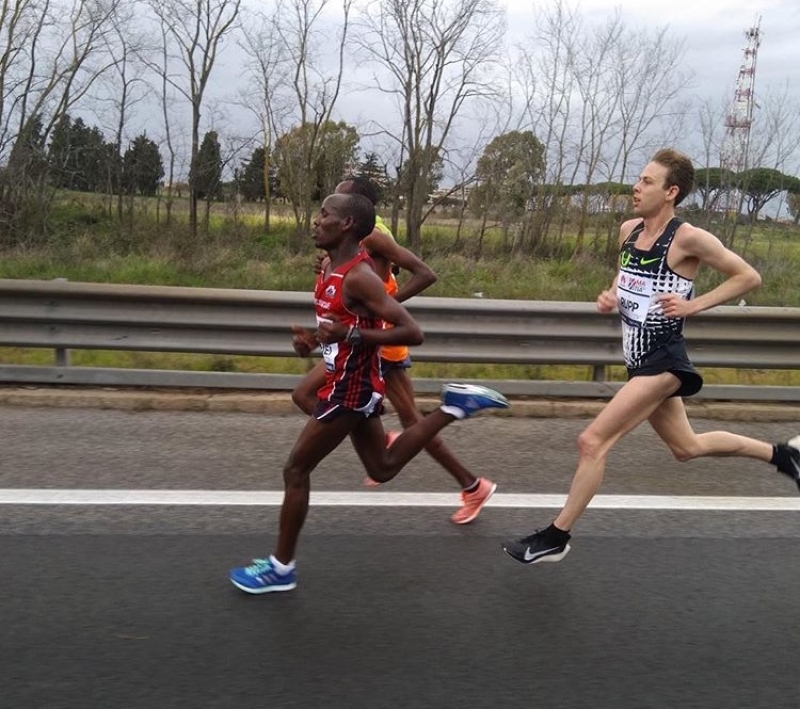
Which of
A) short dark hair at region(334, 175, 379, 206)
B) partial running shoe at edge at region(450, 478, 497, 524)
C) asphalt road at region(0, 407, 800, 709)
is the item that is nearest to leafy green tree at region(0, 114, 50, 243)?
asphalt road at region(0, 407, 800, 709)

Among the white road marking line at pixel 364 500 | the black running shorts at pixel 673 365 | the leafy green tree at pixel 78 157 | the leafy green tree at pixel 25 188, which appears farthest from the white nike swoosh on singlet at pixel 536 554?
the leafy green tree at pixel 78 157

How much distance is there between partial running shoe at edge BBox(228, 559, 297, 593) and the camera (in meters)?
3.65

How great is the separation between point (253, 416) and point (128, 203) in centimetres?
1265

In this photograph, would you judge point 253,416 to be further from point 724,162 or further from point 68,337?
point 724,162

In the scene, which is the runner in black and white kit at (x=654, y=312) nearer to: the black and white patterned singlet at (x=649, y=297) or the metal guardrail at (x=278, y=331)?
the black and white patterned singlet at (x=649, y=297)

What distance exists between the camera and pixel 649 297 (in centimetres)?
393

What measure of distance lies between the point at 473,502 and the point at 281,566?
1.26m

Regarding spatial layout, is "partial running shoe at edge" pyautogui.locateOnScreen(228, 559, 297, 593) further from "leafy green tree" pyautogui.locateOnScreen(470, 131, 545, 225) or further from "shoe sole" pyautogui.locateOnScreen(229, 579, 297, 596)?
"leafy green tree" pyautogui.locateOnScreen(470, 131, 545, 225)

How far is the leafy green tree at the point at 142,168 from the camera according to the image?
18094 millimetres

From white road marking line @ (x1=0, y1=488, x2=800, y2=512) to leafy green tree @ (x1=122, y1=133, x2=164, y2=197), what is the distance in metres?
14.3

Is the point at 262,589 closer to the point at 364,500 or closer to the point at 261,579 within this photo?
the point at 261,579

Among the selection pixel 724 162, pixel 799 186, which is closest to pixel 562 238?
pixel 724 162

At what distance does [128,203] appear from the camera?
18.0m

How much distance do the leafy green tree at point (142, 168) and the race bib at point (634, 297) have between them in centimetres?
1549
